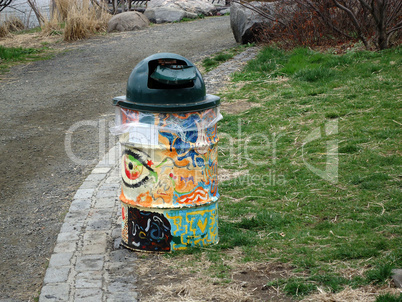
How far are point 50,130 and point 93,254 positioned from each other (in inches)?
157

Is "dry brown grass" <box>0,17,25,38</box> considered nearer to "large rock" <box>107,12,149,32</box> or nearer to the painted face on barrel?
"large rock" <box>107,12,149,32</box>

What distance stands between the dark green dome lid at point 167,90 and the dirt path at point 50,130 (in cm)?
143

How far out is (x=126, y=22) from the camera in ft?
58.1

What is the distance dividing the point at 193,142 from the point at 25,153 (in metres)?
3.56

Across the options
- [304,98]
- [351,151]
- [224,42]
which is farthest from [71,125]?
[224,42]

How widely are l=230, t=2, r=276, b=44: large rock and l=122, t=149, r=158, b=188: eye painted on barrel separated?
8.87 m

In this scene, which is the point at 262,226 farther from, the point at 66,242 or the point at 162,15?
the point at 162,15

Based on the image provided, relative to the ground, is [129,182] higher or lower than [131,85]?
lower

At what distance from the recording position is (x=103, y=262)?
3928 millimetres

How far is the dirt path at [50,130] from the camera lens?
4.32 metres

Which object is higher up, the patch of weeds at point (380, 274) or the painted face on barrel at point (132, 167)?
the painted face on barrel at point (132, 167)


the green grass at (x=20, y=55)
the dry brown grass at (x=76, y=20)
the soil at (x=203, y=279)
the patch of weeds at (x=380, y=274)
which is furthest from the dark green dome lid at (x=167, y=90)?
the dry brown grass at (x=76, y=20)

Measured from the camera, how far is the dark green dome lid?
378 centimetres

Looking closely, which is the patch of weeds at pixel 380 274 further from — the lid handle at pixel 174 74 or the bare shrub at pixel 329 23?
the bare shrub at pixel 329 23
